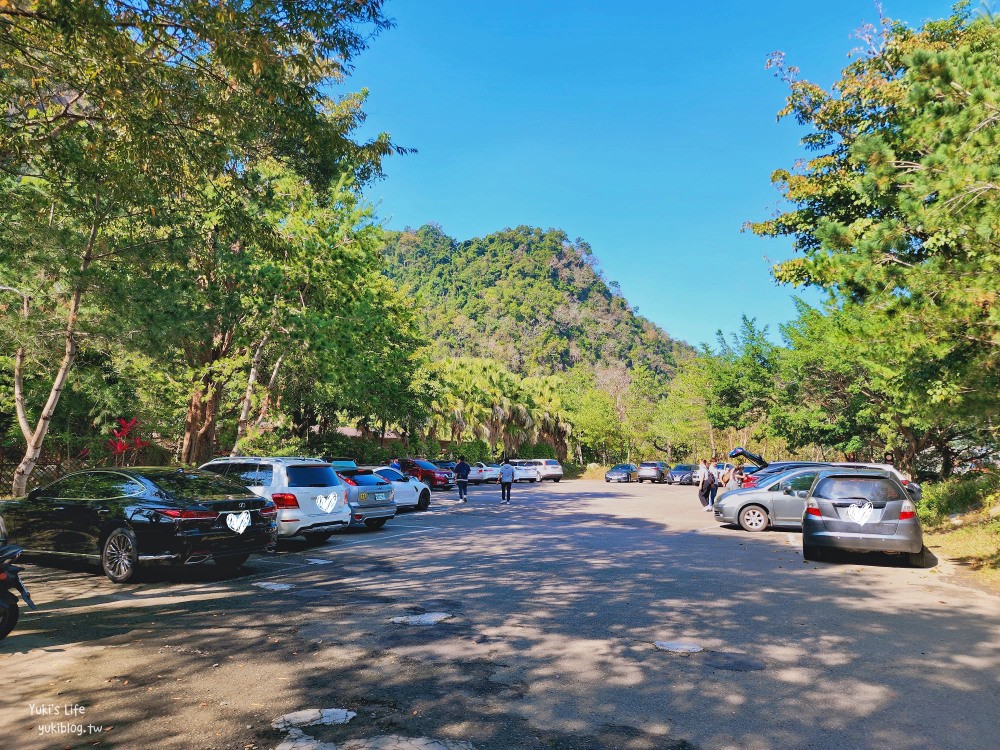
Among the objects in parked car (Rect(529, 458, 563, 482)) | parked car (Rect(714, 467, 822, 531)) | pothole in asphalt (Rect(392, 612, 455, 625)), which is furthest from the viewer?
parked car (Rect(529, 458, 563, 482))

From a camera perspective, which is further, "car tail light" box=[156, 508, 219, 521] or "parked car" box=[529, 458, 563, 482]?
"parked car" box=[529, 458, 563, 482]

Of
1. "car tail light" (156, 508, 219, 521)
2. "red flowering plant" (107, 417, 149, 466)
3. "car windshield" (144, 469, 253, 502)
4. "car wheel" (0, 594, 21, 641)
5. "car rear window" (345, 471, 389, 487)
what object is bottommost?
"car wheel" (0, 594, 21, 641)

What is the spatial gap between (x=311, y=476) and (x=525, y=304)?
90.3 meters

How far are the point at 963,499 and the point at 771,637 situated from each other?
42.5ft

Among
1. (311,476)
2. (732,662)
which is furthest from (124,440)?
(732,662)

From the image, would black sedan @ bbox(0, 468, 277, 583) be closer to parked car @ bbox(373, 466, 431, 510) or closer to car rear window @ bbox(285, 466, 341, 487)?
car rear window @ bbox(285, 466, 341, 487)

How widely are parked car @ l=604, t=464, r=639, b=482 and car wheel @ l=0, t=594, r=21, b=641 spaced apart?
41.3 meters

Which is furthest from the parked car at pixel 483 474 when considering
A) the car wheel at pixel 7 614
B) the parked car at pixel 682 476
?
the car wheel at pixel 7 614

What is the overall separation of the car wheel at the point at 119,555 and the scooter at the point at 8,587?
8.36 feet

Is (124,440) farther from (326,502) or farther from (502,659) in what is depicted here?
(502,659)

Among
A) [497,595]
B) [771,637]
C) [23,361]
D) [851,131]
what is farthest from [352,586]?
[851,131]

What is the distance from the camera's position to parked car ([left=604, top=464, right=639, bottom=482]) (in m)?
45.2

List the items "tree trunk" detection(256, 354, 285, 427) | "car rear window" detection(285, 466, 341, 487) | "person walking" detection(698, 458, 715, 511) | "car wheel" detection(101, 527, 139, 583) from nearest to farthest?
"car wheel" detection(101, 527, 139, 583) < "car rear window" detection(285, 466, 341, 487) < "tree trunk" detection(256, 354, 285, 427) < "person walking" detection(698, 458, 715, 511)

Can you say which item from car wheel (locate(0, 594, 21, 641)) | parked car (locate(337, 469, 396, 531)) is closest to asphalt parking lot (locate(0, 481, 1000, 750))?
car wheel (locate(0, 594, 21, 641))
